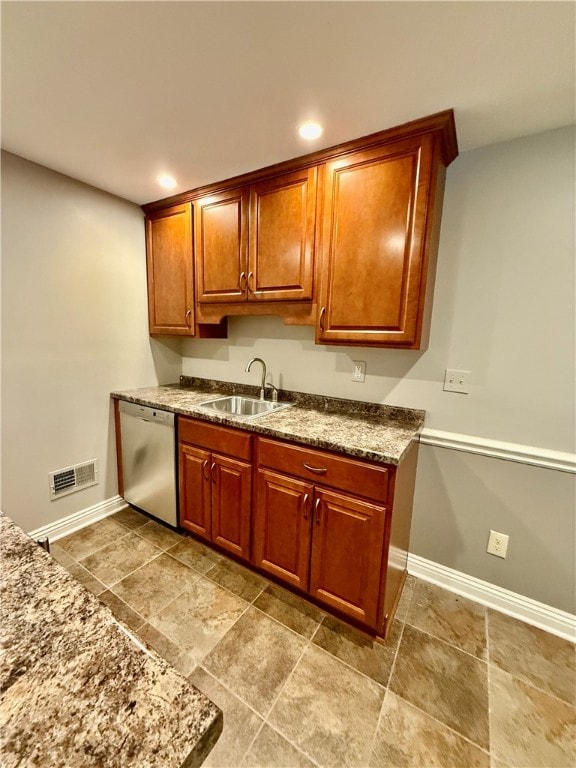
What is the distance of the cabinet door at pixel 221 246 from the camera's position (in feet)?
6.34

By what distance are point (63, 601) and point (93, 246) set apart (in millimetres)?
2192

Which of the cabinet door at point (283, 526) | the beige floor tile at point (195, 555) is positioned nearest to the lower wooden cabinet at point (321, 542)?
the cabinet door at point (283, 526)

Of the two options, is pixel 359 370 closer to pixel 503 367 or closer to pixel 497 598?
pixel 503 367

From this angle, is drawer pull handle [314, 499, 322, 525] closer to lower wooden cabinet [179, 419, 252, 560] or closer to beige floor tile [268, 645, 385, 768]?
lower wooden cabinet [179, 419, 252, 560]

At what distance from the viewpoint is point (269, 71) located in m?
1.13

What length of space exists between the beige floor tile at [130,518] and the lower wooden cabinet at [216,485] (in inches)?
18.9

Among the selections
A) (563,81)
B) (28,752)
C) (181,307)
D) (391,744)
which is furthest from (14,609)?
(563,81)

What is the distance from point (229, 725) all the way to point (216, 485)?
0.98 m

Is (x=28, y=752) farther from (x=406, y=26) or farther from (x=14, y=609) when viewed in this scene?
(x=406, y=26)

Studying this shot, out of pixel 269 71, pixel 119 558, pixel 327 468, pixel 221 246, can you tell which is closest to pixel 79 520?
pixel 119 558

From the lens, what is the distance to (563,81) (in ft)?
3.69

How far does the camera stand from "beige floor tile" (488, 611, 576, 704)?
1.30 m

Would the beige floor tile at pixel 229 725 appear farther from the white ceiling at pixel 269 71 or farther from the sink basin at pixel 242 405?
the white ceiling at pixel 269 71

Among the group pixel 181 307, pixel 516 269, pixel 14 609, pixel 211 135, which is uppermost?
pixel 211 135
